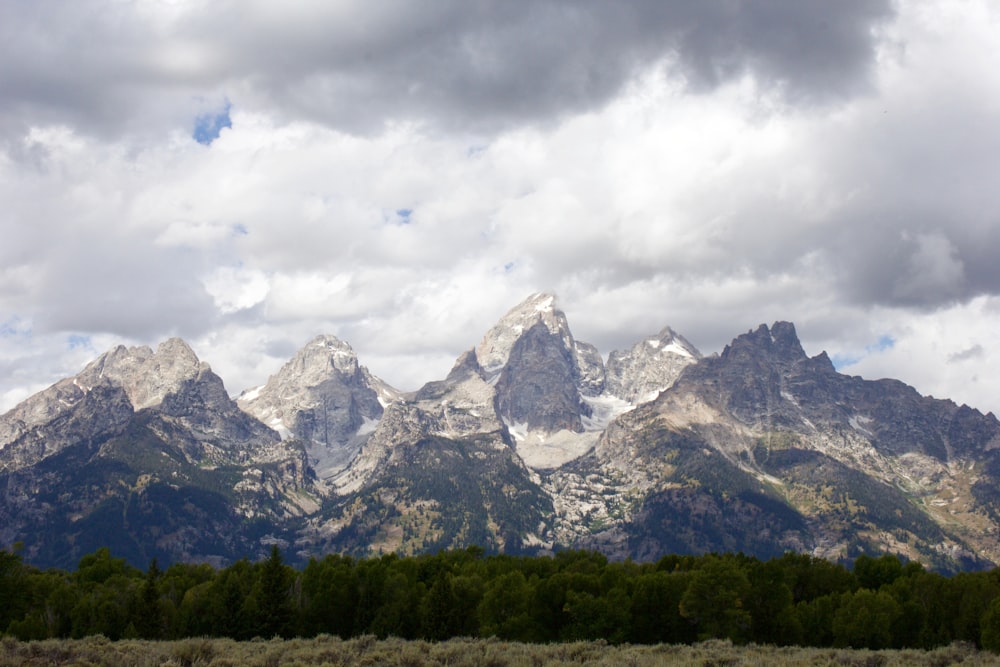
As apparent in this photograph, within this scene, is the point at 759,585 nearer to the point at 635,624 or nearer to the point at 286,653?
the point at 635,624

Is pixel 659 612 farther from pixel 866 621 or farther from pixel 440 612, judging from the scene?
pixel 440 612

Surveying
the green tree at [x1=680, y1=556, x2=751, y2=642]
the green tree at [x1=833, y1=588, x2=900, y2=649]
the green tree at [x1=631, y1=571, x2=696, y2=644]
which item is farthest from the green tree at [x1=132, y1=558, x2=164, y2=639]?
the green tree at [x1=833, y1=588, x2=900, y2=649]

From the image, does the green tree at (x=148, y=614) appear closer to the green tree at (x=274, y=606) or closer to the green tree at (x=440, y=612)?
the green tree at (x=274, y=606)

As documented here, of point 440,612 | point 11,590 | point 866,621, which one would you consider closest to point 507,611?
point 440,612

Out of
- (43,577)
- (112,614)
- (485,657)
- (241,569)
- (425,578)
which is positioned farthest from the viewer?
(241,569)

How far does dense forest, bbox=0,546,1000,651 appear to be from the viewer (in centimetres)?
7225

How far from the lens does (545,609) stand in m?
77.9

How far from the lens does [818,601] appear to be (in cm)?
7975

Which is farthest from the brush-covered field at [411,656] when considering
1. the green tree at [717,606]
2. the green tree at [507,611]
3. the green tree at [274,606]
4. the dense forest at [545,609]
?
the green tree at [274,606]

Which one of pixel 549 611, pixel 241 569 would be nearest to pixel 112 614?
pixel 241 569

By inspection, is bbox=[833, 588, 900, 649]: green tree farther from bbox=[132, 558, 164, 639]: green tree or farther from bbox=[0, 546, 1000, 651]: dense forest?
bbox=[132, 558, 164, 639]: green tree

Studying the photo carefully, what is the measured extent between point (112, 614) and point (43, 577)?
2461 centimetres

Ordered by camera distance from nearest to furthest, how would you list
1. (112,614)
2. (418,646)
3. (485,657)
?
(485,657) → (418,646) → (112,614)

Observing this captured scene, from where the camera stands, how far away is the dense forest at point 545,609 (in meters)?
72.2
